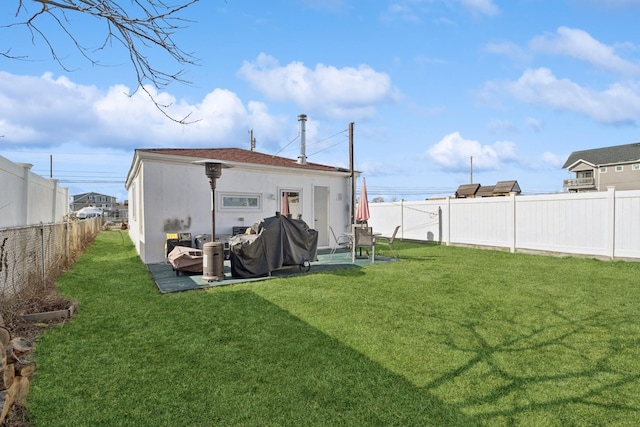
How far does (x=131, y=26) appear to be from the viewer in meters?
2.23

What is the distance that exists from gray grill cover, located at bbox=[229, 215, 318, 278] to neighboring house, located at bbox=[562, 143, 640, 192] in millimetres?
29955

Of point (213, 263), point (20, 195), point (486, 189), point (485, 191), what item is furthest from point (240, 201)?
point (486, 189)

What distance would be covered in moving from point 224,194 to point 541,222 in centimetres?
935

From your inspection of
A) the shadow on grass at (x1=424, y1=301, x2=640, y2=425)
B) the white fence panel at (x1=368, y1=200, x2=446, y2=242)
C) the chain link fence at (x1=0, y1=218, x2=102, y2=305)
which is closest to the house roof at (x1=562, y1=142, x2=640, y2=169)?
the white fence panel at (x1=368, y1=200, x2=446, y2=242)

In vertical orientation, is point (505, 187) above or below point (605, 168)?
below

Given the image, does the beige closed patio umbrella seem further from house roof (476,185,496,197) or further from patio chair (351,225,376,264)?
house roof (476,185,496,197)

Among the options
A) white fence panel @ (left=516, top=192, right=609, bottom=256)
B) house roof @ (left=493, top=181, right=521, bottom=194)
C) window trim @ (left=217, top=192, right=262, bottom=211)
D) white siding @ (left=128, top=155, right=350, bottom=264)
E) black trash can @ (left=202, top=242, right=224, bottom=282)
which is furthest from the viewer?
house roof @ (left=493, top=181, right=521, bottom=194)

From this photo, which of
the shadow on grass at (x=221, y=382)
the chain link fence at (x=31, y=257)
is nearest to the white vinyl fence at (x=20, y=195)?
the chain link fence at (x=31, y=257)

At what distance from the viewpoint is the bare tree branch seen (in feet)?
6.84

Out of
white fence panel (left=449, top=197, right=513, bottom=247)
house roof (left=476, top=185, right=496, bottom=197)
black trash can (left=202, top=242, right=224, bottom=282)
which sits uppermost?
house roof (left=476, top=185, right=496, bottom=197)

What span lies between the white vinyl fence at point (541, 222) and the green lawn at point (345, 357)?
348cm

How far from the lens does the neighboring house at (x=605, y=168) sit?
1110 inches

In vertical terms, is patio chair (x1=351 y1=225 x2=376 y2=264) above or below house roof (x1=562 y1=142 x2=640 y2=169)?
below

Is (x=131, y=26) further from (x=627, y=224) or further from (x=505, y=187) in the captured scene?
(x=505, y=187)
